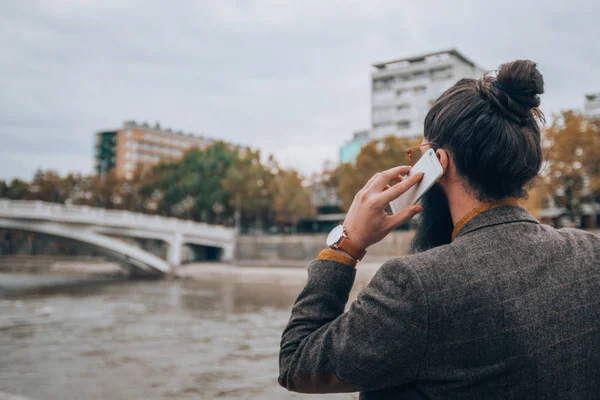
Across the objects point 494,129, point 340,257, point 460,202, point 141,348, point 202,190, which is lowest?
point 141,348

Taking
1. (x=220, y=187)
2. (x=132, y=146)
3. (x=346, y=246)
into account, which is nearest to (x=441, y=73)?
(x=220, y=187)

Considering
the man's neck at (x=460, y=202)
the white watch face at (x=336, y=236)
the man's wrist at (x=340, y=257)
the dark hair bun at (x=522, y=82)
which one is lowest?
the man's wrist at (x=340, y=257)

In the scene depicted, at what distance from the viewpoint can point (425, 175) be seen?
1153mm

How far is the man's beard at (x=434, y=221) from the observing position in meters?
1.26

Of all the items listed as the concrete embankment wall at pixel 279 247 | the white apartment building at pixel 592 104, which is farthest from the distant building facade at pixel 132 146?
the white apartment building at pixel 592 104

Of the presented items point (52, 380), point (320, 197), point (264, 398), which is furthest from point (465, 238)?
point (320, 197)

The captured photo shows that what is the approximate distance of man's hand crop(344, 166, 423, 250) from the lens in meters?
1.15

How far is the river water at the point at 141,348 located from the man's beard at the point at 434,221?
3.72m

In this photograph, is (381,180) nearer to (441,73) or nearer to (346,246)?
(346,246)

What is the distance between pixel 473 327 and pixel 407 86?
45779mm

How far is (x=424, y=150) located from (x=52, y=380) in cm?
646

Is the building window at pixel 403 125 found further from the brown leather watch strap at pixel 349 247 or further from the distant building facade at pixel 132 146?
the brown leather watch strap at pixel 349 247

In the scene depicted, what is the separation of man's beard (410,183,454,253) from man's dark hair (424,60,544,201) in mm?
111

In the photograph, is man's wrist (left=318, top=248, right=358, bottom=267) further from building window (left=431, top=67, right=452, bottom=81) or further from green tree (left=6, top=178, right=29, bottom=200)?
green tree (left=6, top=178, right=29, bottom=200)
